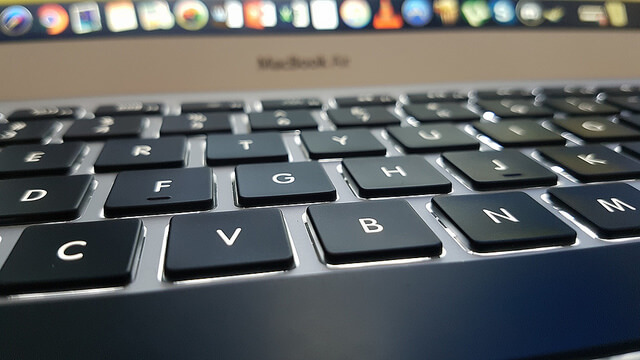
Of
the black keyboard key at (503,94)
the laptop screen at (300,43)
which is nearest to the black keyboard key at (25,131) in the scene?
the laptop screen at (300,43)

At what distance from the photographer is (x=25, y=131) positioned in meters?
0.37

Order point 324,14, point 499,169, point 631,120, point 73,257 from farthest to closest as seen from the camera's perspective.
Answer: point 324,14
point 631,120
point 499,169
point 73,257

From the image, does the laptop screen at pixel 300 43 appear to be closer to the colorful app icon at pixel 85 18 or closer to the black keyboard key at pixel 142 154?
the colorful app icon at pixel 85 18

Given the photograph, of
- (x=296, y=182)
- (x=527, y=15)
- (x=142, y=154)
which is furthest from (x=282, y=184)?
(x=527, y=15)

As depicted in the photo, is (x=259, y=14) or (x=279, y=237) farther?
(x=259, y=14)

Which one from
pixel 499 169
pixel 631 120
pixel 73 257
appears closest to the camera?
pixel 73 257

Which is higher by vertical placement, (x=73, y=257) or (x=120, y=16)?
(x=120, y=16)

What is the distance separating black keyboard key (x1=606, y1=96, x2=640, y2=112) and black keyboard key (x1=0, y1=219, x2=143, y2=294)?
46cm

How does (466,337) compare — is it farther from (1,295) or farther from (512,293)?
(1,295)

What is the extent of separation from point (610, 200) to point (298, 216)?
0.58ft

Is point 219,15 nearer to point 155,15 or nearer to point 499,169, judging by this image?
point 155,15

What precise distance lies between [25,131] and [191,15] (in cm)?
20

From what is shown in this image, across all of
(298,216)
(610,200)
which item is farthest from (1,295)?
(610,200)

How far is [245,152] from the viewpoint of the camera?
1.06 ft
